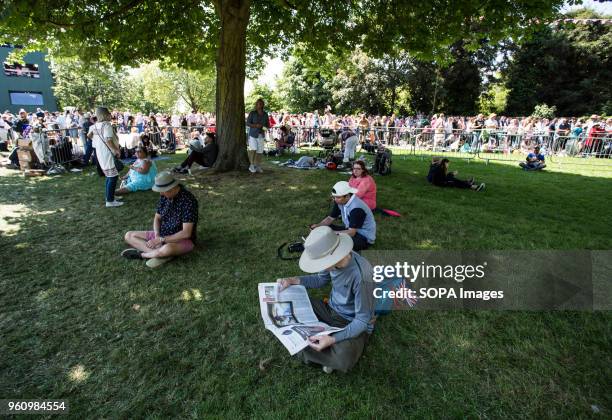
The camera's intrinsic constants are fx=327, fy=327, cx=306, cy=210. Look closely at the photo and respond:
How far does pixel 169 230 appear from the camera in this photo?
497cm

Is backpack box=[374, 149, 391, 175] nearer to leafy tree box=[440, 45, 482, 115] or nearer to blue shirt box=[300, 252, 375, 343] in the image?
blue shirt box=[300, 252, 375, 343]

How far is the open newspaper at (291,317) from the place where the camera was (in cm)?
296

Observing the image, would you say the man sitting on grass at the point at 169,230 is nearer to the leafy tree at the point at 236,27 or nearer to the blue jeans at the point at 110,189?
the blue jeans at the point at 110,189

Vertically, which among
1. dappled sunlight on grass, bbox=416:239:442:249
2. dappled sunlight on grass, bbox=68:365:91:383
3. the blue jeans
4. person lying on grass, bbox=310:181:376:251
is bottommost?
dappled sunlight on grass, bbox=68:365:91:383

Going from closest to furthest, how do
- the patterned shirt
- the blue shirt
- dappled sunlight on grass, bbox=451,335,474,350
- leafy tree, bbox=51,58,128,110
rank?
the blue shirt < dappled sunlight on grass, bbox=451,335,474,350 < the patterned shirt < leafy tree, bbox=51,58,128,110

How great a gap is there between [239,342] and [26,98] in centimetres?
5076

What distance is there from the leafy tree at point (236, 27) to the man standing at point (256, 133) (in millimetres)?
313

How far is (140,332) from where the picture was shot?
3.47m

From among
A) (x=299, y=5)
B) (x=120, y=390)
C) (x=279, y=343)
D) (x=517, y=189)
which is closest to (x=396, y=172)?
(x=517, y=189)

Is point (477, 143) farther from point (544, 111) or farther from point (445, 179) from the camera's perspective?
point (544, 111)

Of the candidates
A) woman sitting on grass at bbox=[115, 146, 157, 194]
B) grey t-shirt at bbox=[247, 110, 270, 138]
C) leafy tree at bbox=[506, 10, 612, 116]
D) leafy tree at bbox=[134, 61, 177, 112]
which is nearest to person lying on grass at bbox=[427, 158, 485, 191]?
grey t-shirt at bbox=[247, 110, 270, 138]

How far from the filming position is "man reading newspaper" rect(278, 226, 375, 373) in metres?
2.72

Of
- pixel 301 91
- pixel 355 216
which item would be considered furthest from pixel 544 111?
pixel 355 216

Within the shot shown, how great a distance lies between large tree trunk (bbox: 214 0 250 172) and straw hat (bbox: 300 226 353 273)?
8.11 meters
